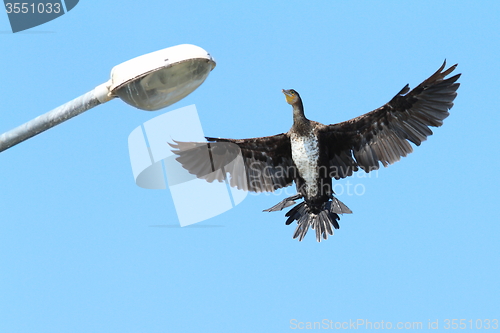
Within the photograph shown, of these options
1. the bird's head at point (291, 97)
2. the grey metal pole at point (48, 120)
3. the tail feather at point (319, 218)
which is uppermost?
the bird's head at point (291, 97)

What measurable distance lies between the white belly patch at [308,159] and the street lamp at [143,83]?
5205mm

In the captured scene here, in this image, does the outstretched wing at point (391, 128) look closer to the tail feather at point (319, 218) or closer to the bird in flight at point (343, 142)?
the bird in flight at point (343, 142)

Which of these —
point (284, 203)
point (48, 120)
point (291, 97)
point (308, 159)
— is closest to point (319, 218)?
point (284, 203)

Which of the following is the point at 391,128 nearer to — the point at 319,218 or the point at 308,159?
the point at 308,159

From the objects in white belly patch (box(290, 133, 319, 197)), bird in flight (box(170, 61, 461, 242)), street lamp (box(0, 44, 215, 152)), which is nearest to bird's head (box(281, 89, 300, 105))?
bird in flight (box(170, 61, 461, 242))

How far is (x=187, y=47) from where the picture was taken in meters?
3.79

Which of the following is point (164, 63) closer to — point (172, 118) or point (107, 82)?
point (107, 82)

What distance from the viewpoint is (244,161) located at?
995 centimetres

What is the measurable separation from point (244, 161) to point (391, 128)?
2.22 m

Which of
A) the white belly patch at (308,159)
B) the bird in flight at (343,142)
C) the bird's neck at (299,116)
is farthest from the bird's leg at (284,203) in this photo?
the bird's neck at (299,116)

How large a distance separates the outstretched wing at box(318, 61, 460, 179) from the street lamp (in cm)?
541

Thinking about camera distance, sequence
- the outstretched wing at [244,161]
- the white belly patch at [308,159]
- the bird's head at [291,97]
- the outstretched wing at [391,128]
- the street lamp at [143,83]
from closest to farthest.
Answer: the street lamp at [143,83], the outstretched wing at [391,128], the white belly patch at [308,159], the bird's head at [291,97], the outstretched wing at [244,161]

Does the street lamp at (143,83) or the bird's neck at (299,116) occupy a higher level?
the bird's neck at (299,116)

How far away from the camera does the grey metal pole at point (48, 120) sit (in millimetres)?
3822
